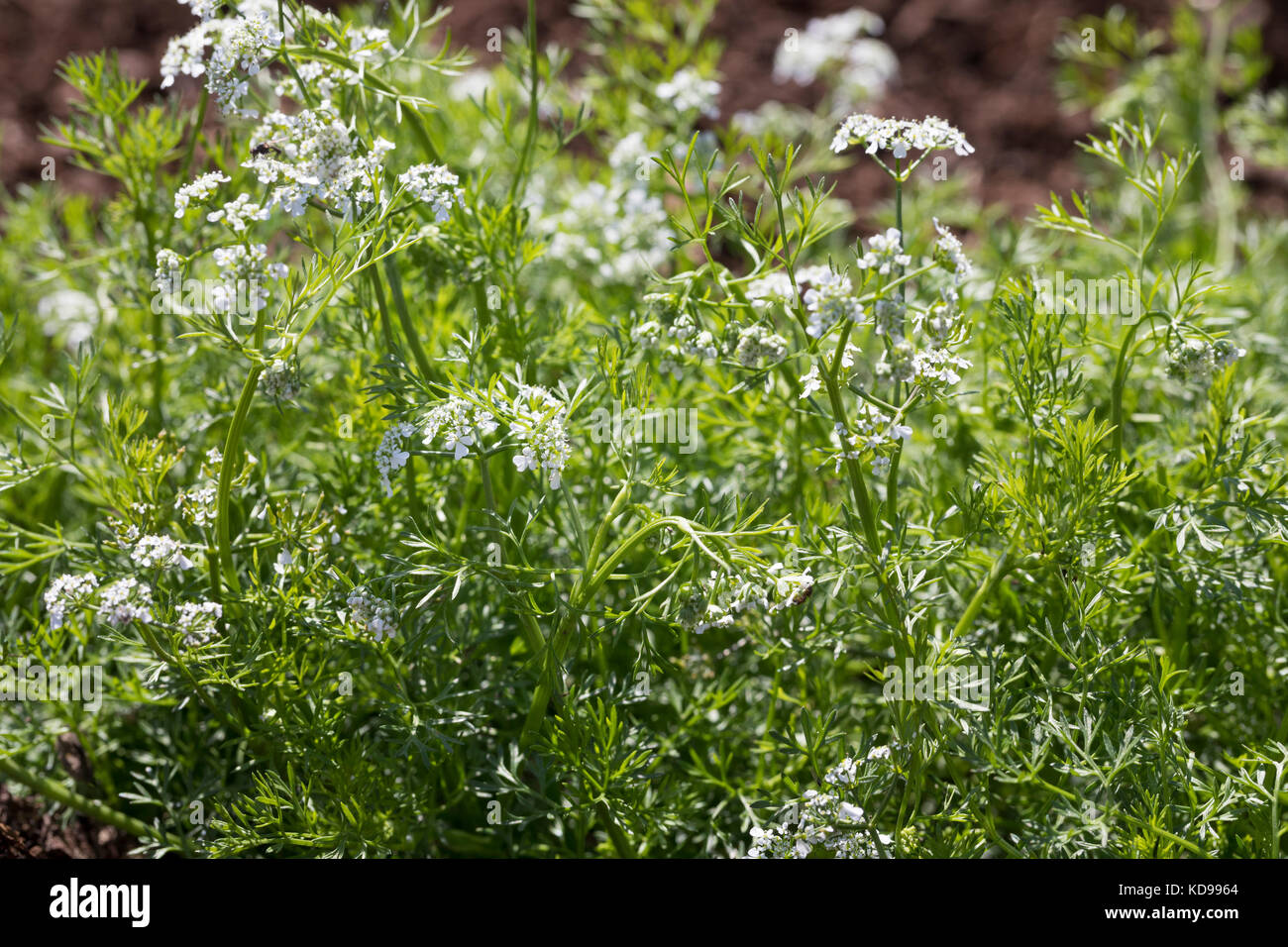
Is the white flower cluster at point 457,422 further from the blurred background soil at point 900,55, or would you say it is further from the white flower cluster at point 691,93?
the blurred background soil at point 900,55

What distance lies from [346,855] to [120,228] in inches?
62.2

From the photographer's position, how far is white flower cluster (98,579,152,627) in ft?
5.68

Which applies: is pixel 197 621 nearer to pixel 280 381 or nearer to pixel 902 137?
pixel 280 381

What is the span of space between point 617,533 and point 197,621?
822 millimetres

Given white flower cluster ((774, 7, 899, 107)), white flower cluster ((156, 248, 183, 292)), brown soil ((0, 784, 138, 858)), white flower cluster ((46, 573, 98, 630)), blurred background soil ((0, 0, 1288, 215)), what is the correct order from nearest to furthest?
white flower cluster ((156, 248, 183, 292)) → white flower cluster ((46, 573, 98, 630)) → brown soil ((0, 784, 138, 858)) → white flower cluster ((774, 7, 899, 107)) → blurred background soil ((0, 0, 1288, 215))

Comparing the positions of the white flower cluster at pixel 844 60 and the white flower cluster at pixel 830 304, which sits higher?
the white flower cluster at pixel 844 60

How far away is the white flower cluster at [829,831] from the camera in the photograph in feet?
5.73

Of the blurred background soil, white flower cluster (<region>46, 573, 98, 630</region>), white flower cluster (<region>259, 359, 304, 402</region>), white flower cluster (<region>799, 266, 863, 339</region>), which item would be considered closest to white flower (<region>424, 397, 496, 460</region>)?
white flower cluster (<region>259, 359, 304, 402</region>)

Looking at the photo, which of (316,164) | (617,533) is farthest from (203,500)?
(617,533)

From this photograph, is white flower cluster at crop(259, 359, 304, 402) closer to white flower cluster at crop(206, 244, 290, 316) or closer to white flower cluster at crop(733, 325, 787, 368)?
white flower cluster at crop(206, 244, 290, 316)

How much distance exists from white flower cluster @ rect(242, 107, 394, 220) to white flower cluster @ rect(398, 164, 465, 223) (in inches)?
2.1

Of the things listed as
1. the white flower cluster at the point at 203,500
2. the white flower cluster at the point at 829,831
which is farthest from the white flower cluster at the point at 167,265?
the white flower cluster at the point at 829,831
